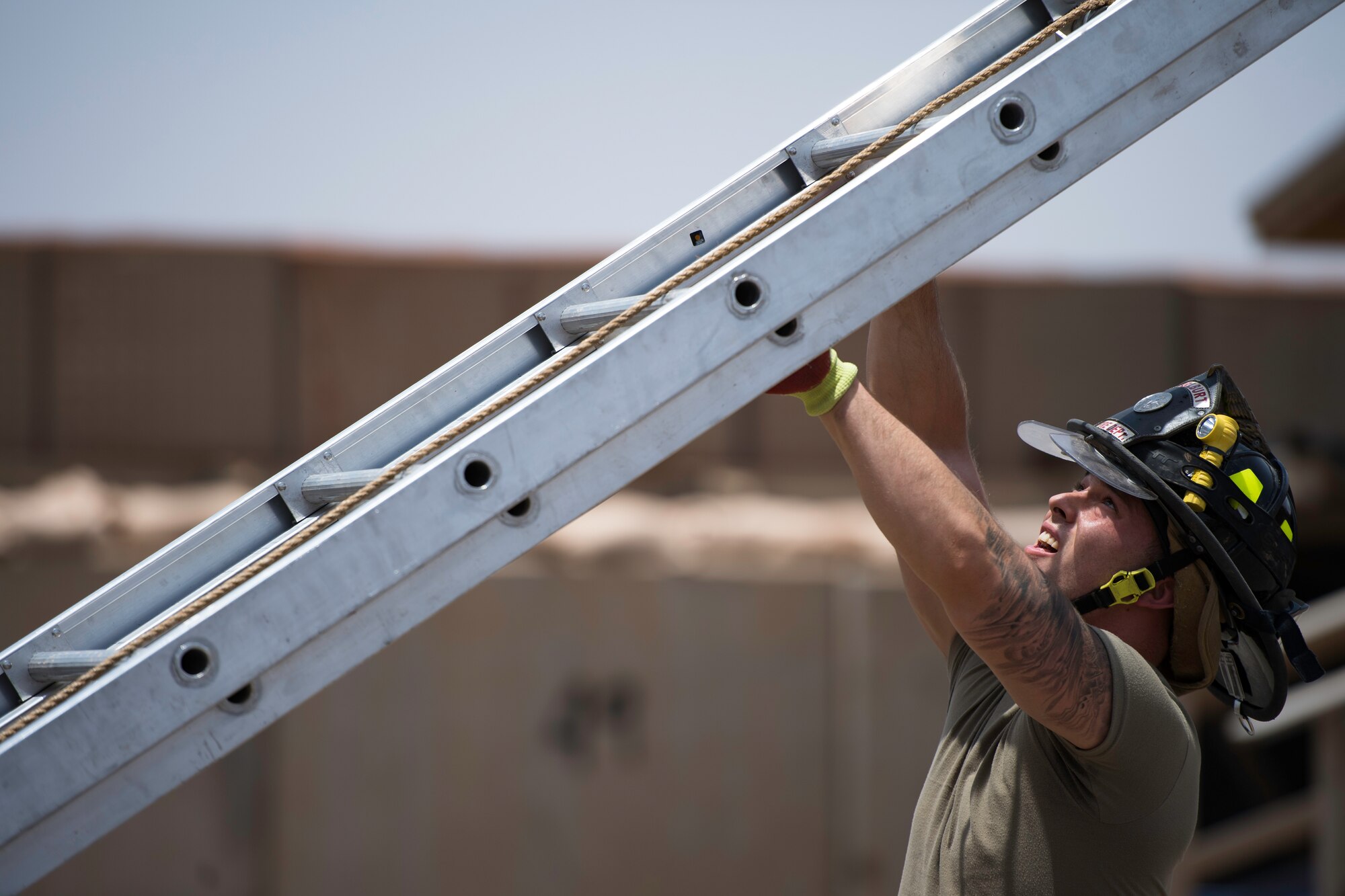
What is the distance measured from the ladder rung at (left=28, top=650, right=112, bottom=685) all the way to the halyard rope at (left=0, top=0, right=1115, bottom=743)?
0.07ft

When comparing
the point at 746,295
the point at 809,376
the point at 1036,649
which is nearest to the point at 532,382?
the point at 746,295

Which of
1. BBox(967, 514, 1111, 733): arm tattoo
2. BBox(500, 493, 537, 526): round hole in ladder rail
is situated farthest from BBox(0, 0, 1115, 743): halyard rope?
BBox(967, 514, 1111, 733): arm tattoo

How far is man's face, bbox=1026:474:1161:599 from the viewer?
191 cm

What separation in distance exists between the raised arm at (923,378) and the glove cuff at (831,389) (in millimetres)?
570

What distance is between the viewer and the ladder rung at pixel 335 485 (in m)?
1.39

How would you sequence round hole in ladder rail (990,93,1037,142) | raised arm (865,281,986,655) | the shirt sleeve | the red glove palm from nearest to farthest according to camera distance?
round hole in ladder rail (990,93,1037,142)
the red glove palm
the shirt sleeve
raised arm (865,281,986,655)

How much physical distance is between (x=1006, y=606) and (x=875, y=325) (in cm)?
72

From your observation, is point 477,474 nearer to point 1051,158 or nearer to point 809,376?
point 809,376

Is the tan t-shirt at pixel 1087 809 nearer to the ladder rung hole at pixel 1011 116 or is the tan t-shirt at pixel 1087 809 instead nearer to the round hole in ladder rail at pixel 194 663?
the ladder rung hole at pixel 1011 116

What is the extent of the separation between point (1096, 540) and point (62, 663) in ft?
5.16

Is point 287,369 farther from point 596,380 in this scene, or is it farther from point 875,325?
point 596,380

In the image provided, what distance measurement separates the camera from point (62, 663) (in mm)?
1369

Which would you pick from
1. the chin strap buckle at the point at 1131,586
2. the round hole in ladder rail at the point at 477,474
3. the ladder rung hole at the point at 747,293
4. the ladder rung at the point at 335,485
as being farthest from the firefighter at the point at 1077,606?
the ladder rung at the point at 335,485

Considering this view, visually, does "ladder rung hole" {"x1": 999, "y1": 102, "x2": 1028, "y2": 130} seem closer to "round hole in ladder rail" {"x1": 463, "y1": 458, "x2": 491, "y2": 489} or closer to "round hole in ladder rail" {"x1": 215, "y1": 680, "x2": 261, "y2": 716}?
"round hole in ladder rail" {"x1": 463, "y1": 458, "x2": 491, "y2": 489}
